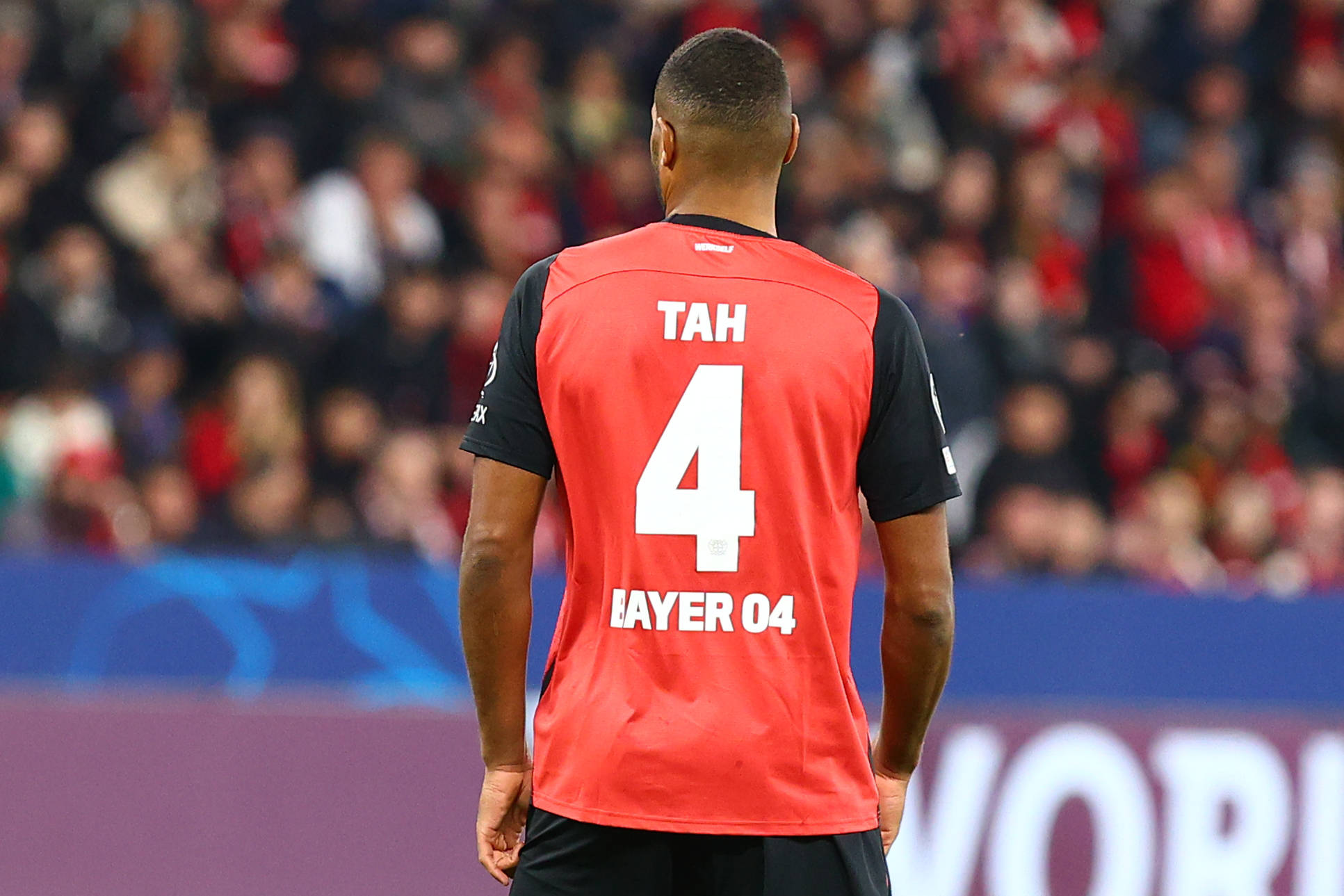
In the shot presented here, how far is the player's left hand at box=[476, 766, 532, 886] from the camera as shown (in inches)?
115

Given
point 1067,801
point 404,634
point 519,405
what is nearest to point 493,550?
point 519,405

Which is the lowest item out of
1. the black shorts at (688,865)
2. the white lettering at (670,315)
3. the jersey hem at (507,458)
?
the black shorts at (688,865)

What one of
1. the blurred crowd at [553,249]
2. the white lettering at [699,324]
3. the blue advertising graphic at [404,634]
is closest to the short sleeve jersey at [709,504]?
the white lettering at [699,324]

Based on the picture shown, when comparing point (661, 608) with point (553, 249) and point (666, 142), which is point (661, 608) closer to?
point (666, 142)

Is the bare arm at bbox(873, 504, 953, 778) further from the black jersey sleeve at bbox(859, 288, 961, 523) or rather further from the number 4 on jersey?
the number 4 on jersey

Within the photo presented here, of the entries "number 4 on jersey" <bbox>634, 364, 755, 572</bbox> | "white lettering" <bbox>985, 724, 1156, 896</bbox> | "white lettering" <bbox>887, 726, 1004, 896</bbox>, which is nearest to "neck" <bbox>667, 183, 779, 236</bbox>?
"number 4 on jersey" <bbox>634, 364, 755, 572</bbox>

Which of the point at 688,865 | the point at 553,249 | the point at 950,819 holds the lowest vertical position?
the point at 950,819

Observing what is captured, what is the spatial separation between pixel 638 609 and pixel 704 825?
31 cm

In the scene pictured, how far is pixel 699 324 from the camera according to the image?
2812mm

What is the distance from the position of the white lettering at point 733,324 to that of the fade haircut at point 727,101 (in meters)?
0.23

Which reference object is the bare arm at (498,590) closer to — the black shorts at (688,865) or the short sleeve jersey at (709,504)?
the short sleeve jersey at (709,504)

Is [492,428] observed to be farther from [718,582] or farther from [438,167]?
[438,167]

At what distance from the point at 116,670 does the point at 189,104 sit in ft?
10.5

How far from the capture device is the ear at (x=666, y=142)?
2.93 meters
